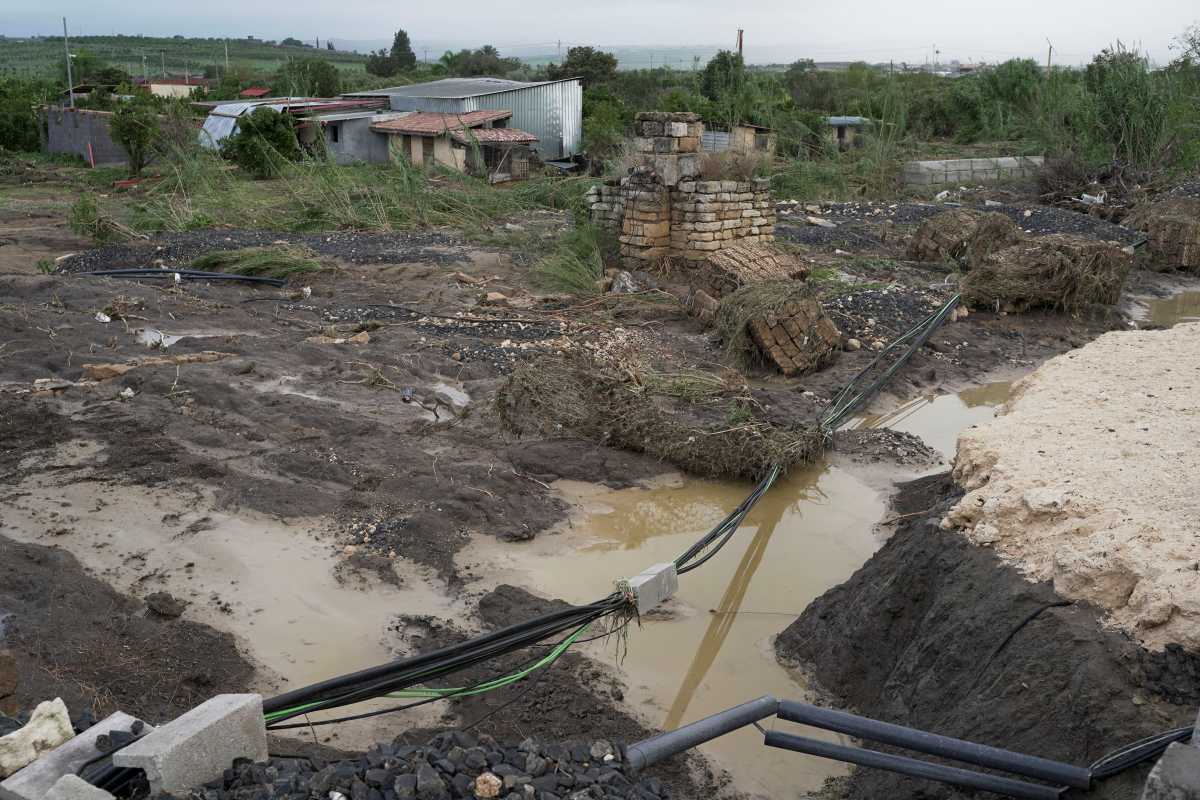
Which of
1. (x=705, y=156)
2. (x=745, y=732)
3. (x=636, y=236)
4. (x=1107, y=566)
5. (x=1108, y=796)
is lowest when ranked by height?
(x=745, y=732)

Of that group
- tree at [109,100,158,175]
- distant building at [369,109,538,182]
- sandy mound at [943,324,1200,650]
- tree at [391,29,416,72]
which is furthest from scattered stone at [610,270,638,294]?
tree at [391,29,416,72]

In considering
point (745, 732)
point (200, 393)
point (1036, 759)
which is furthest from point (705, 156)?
point (1036, 759)

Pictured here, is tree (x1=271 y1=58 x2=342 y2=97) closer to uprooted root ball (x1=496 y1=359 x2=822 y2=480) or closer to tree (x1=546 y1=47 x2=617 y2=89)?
tree (x1=546 y1=47 x2=617 y2=89)

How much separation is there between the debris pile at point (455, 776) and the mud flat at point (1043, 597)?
1.30 metres

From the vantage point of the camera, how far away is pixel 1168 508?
3.68 m

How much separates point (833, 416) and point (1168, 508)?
3.84 m

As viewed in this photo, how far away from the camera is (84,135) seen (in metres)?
27.8

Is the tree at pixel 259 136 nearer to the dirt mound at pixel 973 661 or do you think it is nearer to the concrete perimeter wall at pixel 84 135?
the concrete perimeter wall at pixel 84 135

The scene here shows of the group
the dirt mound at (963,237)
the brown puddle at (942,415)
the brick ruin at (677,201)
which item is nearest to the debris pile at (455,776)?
the brown puddle at (942,415)

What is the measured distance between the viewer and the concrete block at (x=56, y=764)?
2654 millimetres

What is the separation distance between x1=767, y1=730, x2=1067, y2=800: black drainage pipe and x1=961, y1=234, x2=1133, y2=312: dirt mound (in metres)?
9.05

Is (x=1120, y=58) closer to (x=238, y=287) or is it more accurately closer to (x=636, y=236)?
(x=636, y=236)

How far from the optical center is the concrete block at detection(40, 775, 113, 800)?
258 centimetres

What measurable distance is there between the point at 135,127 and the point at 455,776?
23020 millimetres
